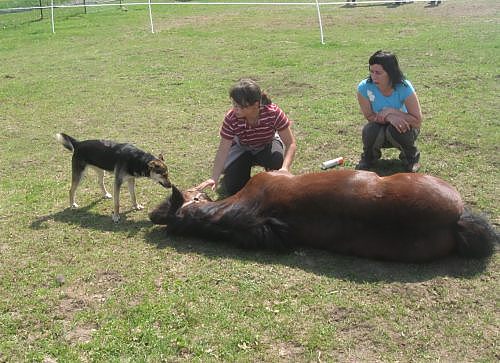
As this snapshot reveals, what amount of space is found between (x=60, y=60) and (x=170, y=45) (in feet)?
10.1

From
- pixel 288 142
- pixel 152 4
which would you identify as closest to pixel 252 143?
pixel 288 142

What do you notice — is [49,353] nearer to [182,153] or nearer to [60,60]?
[182,153]

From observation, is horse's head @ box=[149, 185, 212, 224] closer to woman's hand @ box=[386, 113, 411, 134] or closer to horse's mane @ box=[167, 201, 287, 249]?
horse's mane @ box=[167, 201, 287, 249]

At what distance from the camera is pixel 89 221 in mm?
5484

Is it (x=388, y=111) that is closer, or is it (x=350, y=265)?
(x=350, y=265)

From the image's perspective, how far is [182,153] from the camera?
714cm

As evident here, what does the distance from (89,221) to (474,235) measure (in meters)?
3.67

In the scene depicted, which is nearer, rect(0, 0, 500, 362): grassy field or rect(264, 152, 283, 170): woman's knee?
rect(0, 0, 500, 362): grassy field

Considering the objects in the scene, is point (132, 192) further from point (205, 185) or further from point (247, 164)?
point (247, 164)

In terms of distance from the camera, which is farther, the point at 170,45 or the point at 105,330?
the point at 170,45

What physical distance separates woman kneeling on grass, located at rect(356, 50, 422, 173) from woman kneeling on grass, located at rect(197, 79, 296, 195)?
104 cm

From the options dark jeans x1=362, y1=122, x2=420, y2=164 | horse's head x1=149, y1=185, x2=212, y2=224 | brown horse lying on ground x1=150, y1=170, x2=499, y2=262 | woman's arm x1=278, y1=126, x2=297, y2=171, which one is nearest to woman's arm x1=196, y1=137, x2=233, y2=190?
horse's head x1=149, y1=185, x2=212, y2=224

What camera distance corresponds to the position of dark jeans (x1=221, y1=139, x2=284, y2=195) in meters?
5.85

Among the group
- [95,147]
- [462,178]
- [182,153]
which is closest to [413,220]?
[462,178]
